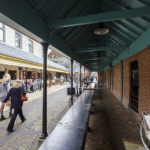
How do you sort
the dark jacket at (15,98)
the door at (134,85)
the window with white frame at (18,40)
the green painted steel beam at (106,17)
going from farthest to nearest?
the window with white frame at (18,40), the door at (134,85), the dark jacket at (15,98), the green painted steel beam at (106,17)

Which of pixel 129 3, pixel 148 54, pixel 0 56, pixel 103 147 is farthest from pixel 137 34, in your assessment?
pixel 0 56

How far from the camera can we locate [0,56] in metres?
5.65

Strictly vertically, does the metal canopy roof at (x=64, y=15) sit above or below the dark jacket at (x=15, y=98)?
above

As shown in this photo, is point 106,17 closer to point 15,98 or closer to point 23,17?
point 23,17

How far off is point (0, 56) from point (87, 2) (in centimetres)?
484

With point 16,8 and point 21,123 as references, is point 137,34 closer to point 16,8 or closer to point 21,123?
point 16,8

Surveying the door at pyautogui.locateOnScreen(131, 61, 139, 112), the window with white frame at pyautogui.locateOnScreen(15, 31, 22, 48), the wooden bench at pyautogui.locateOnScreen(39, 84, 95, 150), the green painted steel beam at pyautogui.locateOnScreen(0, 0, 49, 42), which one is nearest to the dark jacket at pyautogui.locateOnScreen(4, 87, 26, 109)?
the wooden bench at pyautogui.locateOnScreen(39, 84, 95, 150)

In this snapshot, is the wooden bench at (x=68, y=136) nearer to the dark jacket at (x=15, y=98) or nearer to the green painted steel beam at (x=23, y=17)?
the dark jacket at (x=15, y=98)

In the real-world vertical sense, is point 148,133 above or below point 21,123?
above

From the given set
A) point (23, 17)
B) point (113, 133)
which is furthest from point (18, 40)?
point (113, 133)

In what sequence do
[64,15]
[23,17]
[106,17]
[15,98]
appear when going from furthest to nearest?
[15,98]
[64,15]
[106,17]
[23,17]

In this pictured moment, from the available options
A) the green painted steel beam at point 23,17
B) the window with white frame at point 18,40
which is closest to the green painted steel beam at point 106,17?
the green painted steel beam at point 23,17

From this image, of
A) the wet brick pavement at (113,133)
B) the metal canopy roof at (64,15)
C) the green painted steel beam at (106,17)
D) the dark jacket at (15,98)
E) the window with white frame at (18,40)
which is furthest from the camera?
the window with white frame at (18,40)

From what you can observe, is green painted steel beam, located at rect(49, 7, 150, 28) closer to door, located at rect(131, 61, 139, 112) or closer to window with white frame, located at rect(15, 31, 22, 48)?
door, located at rect(131, 61, 139, 112)
